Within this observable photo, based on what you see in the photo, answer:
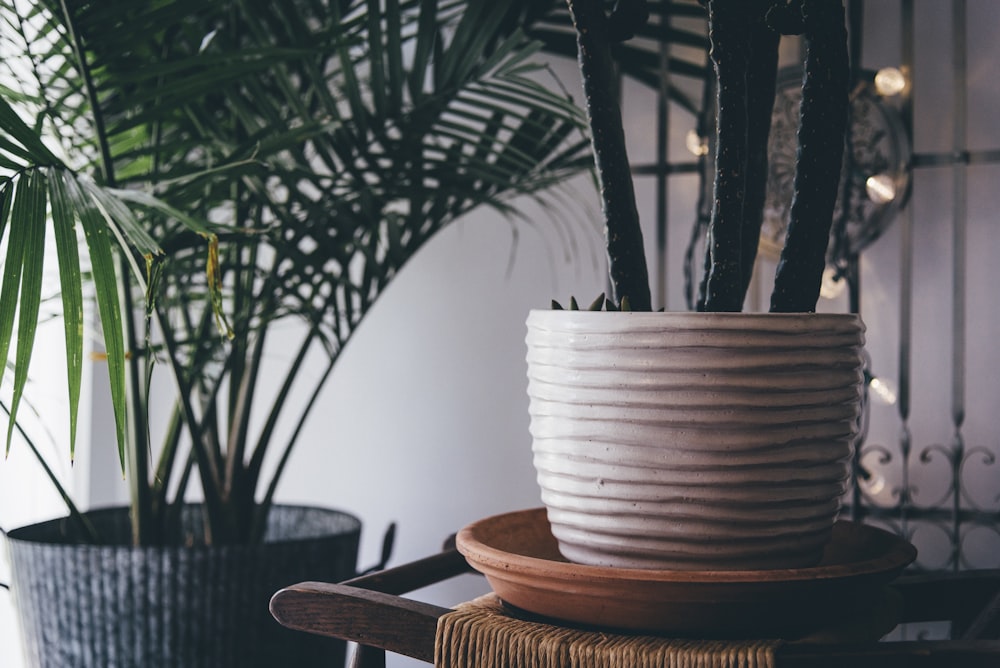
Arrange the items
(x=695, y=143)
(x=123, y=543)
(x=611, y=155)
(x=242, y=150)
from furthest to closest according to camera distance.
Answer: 1. (x=695, y=143)
2. (x=123, y=543)
3. (x=242, y=150)
4. (x=611, y=155)

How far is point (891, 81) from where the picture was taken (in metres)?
1.26

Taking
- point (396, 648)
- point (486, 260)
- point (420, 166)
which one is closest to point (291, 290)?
point (420, 166)

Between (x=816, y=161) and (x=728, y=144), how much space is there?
6 centimetres

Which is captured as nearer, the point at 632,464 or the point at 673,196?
the point at 632,464

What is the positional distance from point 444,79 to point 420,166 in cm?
11

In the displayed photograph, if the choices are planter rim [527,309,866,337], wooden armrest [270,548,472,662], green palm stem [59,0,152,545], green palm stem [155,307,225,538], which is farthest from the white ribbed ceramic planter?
A: green palm stem [155,307,225,538]

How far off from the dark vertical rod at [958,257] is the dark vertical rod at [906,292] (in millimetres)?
57

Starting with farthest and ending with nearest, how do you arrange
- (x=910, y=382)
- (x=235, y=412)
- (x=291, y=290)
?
1. (x=910, y=382)
2. (x=235, y=412)
3. (x=291, y=290)

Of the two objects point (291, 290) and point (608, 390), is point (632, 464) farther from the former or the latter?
point (291, 290)

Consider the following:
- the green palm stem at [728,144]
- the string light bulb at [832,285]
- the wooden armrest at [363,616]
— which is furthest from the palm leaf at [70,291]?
the string light bulb at [832,285]

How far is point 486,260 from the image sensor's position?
4.87 ft

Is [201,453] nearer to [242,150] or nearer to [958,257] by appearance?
[242,150]

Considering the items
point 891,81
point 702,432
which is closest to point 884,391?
point 891,81

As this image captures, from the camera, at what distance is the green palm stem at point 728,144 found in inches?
20.5
